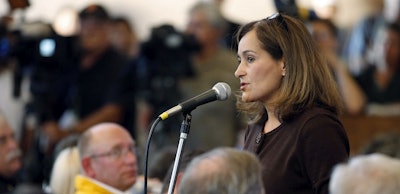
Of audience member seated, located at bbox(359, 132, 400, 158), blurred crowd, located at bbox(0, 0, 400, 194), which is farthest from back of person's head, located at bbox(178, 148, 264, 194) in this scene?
blurred crowd, located at bbox(0, 0, 400, 194)

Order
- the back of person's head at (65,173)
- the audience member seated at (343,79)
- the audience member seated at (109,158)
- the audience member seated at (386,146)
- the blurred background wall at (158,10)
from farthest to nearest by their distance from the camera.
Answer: the blurred background wall at (158,10) → the audience member seated at (343,79) → the audience member seated at (386,146) → the back of person's head at (65,173) → the audience member seated at (109,158)

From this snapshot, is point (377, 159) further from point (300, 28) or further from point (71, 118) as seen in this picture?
point (71, 118)

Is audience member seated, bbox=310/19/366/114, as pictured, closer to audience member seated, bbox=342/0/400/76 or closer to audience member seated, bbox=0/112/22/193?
audience member seated, bbox=342/0/400/76

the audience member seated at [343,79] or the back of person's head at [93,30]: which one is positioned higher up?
the back of person's head at [93,30]

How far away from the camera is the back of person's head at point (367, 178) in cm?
360

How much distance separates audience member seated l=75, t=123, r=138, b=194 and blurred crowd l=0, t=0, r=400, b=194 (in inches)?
67.8

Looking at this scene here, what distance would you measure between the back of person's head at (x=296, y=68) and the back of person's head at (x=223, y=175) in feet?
2.44

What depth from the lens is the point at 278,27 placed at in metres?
4.56

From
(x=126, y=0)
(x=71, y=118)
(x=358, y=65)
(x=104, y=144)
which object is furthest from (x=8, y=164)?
(x=126, y=0)

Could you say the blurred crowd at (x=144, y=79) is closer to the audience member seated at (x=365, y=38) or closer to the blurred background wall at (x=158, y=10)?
the audience member seated at (x=365, y=38)

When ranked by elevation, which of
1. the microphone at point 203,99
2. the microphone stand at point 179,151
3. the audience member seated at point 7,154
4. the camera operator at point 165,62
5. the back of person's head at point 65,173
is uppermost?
the microphone at point 203,99

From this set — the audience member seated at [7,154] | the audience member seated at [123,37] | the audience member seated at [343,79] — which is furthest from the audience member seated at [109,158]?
the audience member seated at [123,37]

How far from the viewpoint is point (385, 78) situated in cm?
850

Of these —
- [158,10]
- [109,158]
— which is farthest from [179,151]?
[158,10]
